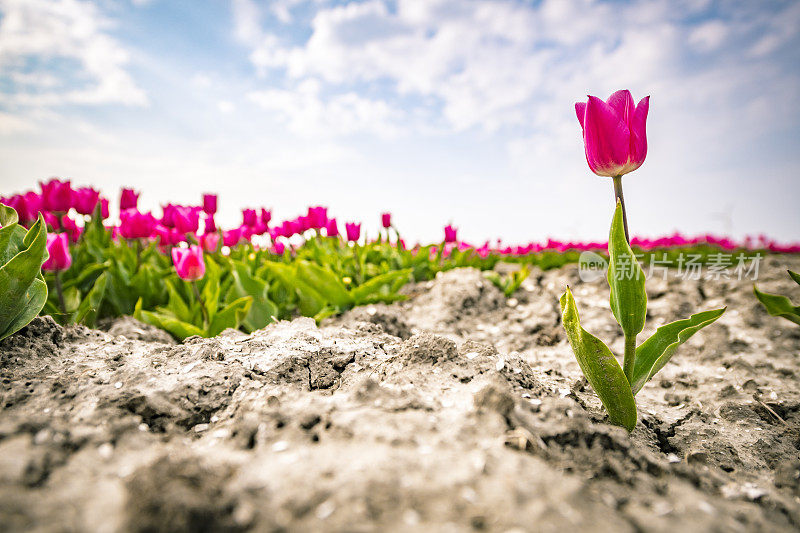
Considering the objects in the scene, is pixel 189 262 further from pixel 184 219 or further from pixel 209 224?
pixel 209 224

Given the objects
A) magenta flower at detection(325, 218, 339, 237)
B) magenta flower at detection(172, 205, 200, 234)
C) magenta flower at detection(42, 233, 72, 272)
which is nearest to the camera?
magenta flower at detection(42, 233, 72, 272)

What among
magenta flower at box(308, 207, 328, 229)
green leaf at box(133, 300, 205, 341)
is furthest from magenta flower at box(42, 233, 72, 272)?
magenta flower at box(308, 207, 328, 229)

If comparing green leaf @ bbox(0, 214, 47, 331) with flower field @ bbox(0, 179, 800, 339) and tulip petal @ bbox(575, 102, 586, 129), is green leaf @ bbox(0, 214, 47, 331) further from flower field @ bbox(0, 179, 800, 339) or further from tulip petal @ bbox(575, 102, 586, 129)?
tulip petal @ bbox(575, 102, 586, 129)

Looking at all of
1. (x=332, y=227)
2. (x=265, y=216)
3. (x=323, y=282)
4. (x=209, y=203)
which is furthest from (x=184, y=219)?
(x=332, y=227)

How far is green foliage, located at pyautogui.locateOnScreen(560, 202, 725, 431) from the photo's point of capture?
1478 millimetres

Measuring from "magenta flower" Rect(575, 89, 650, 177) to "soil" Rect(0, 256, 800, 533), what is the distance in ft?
2.56

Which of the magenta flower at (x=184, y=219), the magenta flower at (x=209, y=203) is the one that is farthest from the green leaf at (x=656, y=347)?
the magenta flower at (x=209, y=203)

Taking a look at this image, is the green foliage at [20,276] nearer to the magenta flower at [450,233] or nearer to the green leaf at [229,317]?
the green leaf at [229,317]

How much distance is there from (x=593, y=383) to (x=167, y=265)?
408 centimetres

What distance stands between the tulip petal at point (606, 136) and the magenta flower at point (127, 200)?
3.66 metres

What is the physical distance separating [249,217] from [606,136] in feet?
12.2

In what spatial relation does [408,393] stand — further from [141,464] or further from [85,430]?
[85,430]

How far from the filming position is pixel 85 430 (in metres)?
1.10

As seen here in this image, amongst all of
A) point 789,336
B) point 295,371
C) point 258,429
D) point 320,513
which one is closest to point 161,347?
point 295,371
